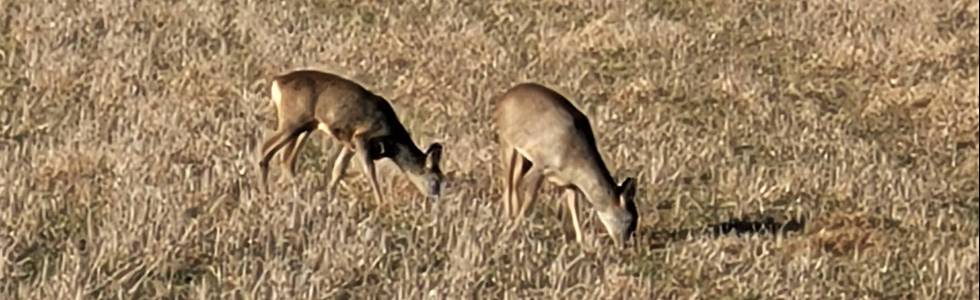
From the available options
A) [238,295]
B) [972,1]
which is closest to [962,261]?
[238,295]

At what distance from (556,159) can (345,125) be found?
1200 mm

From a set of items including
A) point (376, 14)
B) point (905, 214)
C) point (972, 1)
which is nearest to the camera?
point (905, 214)

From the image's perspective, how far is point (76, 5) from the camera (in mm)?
16266

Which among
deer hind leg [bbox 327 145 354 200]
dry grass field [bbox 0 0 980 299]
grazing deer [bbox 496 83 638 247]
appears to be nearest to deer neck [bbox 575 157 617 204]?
grazing deer [bbox 496 83 638 247]

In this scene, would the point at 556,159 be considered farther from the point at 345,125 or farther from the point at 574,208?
the point at 345,125

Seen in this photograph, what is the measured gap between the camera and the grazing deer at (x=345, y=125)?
10391 millimetres

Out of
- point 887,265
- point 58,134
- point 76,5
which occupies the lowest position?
point 887,265

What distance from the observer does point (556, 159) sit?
33.5 ft

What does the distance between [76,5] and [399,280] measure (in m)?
8.54

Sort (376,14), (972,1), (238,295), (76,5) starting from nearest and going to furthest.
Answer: (238,295), (76,5), (376,14), (972,1)

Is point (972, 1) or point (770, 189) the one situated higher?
point (972, 1)

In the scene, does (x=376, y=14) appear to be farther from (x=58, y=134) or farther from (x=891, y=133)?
(x=58, y=134)

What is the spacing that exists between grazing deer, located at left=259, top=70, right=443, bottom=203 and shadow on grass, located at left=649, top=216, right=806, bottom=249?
1.25 metres

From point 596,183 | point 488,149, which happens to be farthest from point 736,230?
point 488,149
